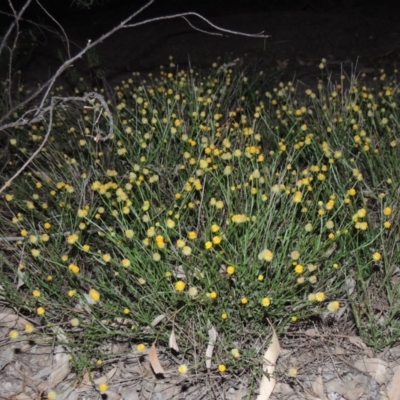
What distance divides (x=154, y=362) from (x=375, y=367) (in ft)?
2.80

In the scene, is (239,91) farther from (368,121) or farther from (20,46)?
(20,46)

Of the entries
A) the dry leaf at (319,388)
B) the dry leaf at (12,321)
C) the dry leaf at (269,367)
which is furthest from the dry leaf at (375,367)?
the dry leaf at (12,321)

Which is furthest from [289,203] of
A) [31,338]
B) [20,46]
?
[20,46]

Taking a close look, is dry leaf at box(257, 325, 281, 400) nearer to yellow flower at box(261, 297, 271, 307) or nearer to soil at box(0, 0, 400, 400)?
soil at box(0, 0, 400, 400)

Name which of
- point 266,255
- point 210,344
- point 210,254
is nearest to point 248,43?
point 210,254

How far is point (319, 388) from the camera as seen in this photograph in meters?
2.24

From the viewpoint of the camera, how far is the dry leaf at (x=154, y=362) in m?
2.29

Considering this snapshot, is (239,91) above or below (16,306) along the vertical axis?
above

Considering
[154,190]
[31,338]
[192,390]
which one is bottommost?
[192,390]

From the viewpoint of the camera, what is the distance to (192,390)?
226 centimetres

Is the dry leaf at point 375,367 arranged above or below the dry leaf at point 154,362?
below

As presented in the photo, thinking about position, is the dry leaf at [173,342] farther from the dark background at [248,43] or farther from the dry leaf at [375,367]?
the dark background at [248,43]

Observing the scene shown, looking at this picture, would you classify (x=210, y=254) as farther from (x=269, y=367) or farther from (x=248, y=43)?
(x=248, y=43)

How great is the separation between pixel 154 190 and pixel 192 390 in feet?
3.52
